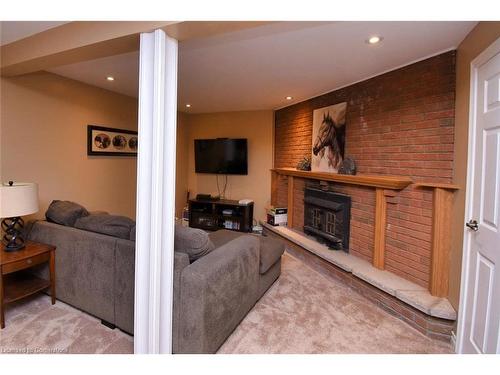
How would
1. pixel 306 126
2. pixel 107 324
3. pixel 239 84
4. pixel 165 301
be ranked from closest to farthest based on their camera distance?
pixel 165 301 → pixel 107 324 → pixel 239 84 → pixel 306 126

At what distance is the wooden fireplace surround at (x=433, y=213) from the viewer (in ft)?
6.84

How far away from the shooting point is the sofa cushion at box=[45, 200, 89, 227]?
232 centimetres

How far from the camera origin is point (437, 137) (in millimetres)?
2191

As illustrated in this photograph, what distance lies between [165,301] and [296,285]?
5.42 ft

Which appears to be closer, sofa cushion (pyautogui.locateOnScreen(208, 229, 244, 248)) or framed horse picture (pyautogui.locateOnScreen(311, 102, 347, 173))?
sofa cushion (pyautogui.locateOnScreen(208, 229, 244, 248))

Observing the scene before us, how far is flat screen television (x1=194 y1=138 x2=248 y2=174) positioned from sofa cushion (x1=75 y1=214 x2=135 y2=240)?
2872 millimetres

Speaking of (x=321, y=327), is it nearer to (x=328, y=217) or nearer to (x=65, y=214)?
(x=328, y=217)

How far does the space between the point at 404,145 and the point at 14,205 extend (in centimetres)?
338

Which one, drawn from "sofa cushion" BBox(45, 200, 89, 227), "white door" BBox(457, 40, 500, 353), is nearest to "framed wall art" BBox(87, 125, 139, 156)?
"sofa cushion" BBox(45, 200, 89, 227)

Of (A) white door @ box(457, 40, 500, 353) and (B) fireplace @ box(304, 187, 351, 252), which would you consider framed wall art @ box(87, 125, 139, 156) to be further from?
(A) white door @ box(457, 40, 500, 353)

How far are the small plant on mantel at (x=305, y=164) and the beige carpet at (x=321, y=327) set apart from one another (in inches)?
67.3

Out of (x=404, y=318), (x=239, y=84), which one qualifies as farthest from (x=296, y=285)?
(x=239, y=84)
